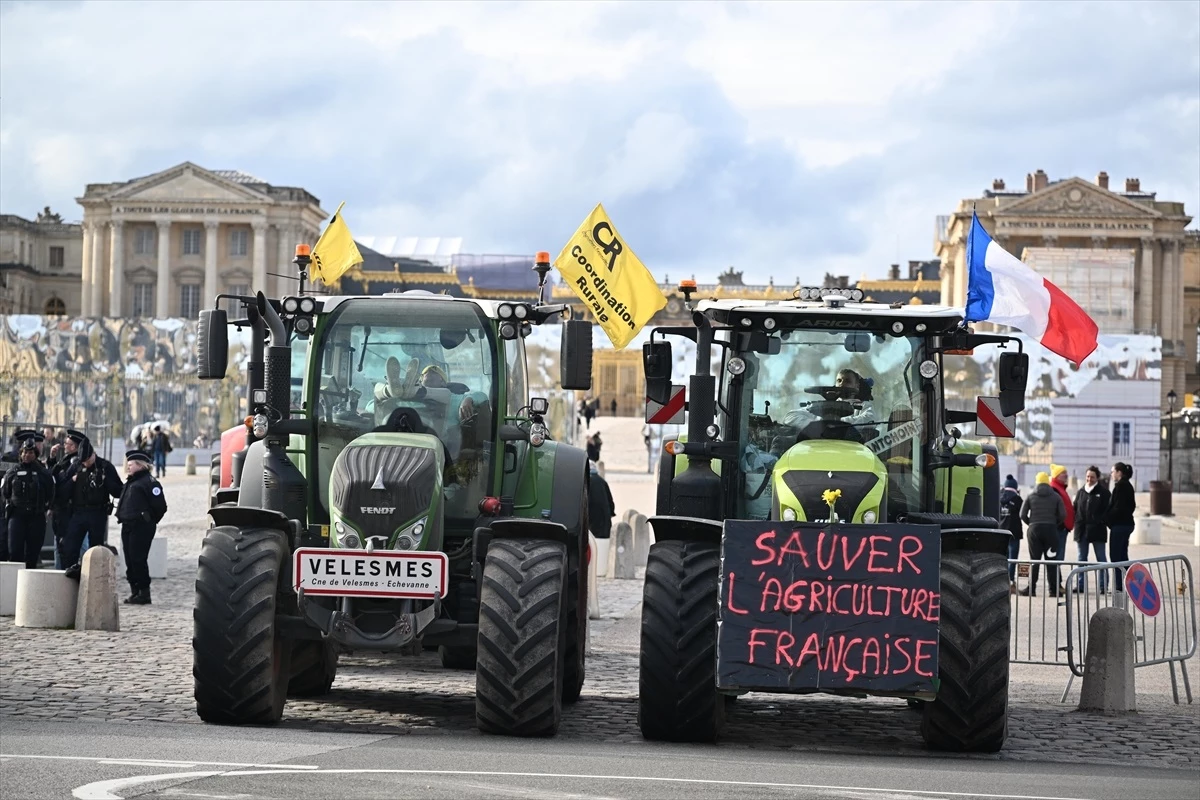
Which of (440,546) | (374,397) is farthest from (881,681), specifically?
(374,397)

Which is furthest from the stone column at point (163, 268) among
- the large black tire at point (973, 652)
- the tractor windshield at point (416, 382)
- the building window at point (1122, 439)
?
the large black tire at point (973, 652)

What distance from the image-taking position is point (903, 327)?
35.5ft

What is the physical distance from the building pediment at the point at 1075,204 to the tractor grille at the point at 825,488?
113 metres

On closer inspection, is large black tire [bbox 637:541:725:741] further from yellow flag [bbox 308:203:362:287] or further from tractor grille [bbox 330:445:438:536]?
yellow flag [bbox 308:203:362:287]

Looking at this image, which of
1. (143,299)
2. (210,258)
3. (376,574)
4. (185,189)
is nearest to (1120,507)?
(376,574)

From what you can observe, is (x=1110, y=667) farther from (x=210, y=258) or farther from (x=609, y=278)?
(x=210, y=258)

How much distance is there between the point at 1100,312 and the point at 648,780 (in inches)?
3101

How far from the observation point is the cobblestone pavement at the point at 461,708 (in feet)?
34.9

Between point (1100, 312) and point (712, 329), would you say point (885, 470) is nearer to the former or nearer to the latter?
point (712, 329)

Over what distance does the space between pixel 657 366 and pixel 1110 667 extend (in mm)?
3871

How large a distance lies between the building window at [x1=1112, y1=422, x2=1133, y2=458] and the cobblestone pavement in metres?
42.7

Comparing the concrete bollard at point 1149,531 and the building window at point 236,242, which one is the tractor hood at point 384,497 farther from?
the building window at point 236,242

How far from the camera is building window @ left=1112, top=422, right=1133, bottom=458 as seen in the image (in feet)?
182

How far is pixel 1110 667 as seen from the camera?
12516mm
